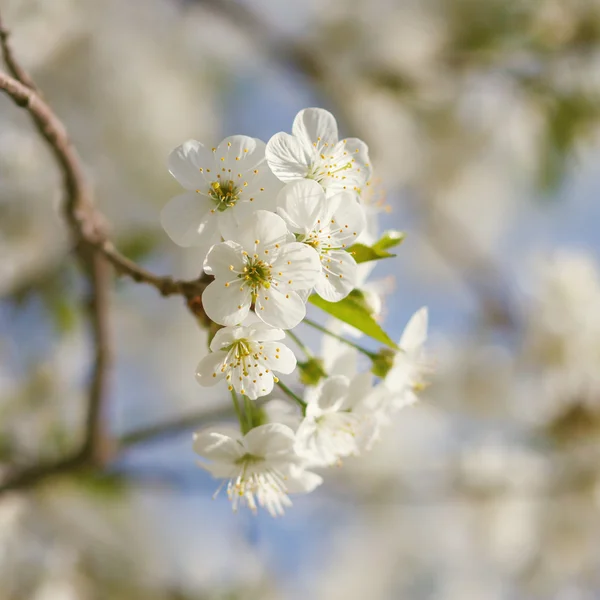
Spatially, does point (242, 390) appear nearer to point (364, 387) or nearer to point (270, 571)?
point (364, 387)

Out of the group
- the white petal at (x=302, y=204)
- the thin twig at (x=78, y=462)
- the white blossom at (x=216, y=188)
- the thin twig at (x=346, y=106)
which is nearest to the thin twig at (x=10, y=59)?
the white blossom at (x=216, y=188)

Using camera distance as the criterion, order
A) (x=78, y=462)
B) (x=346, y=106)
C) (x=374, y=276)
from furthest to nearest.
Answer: (x=346, y=106)
(x=374, y=276)
(x=78, y=462)

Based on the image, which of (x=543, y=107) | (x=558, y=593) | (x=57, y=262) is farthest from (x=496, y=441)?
(x=57, y=262)

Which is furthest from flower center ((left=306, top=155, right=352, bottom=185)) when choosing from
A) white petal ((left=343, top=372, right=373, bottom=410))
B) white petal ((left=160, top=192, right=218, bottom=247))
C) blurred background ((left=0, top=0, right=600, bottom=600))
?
blurred background ((left=0, top=0, right=600, bottom=600))

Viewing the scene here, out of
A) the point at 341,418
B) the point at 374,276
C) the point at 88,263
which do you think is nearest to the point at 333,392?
the point at 341,418

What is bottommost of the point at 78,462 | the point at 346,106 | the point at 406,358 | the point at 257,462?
the point at 257,462

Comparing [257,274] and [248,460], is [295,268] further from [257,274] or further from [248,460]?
[248,460]

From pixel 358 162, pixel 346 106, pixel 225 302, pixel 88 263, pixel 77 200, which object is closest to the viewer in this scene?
pixel 225 302

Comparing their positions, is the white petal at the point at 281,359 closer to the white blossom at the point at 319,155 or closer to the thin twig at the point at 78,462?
the white blossom at the point at 319,155
